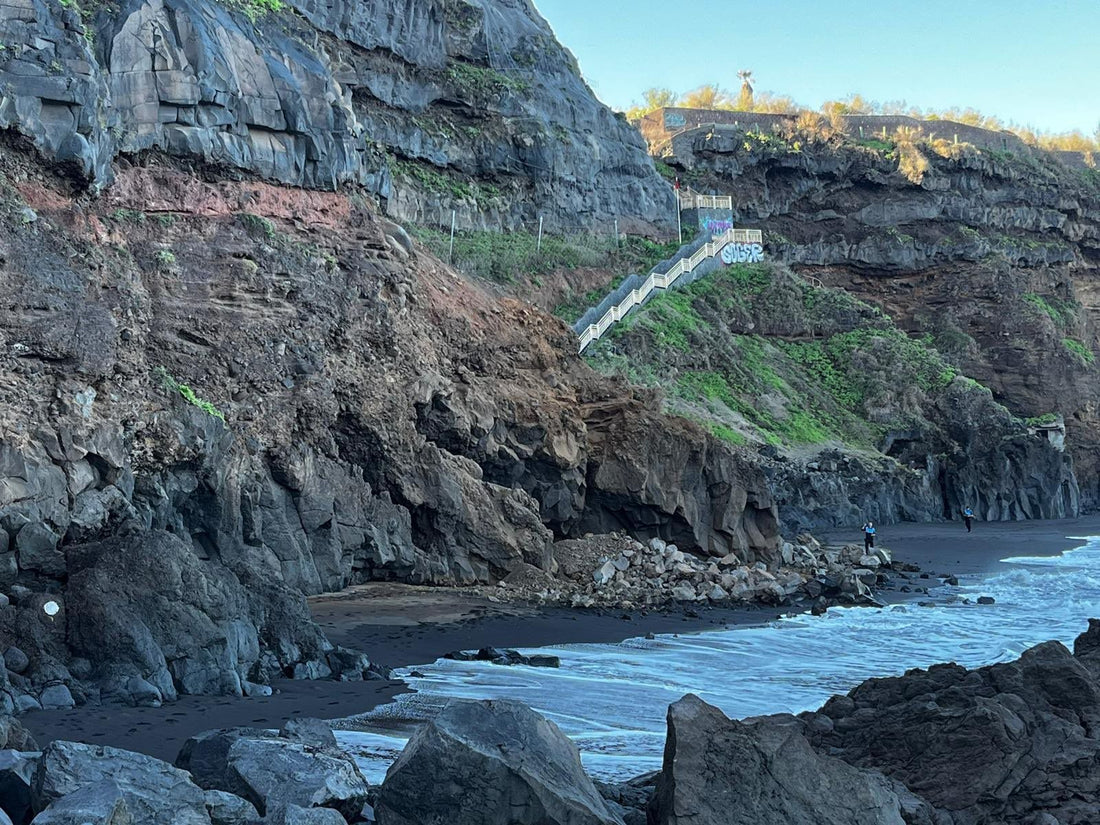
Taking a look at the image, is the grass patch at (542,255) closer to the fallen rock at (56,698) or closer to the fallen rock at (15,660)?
the fallen rock at (15,660)

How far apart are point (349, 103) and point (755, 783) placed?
28.7 metres

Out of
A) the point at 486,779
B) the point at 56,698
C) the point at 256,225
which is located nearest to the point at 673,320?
the point at 256,225

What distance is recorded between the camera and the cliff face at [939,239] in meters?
66.1

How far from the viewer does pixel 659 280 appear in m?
55.1

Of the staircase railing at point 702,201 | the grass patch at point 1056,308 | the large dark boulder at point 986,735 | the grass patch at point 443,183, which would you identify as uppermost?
the staircase railing at point 702,201

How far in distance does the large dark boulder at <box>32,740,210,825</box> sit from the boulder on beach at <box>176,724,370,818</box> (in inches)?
19.2

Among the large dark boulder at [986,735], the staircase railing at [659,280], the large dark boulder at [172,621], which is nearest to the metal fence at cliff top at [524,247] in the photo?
the staircase railing at [659,280]

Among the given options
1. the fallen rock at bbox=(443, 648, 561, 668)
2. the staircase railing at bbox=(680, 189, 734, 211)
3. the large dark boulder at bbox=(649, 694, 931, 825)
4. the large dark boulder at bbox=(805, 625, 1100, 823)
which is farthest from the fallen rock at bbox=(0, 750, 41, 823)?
the staircase railing at bbox=(680, 189, 734, 211)

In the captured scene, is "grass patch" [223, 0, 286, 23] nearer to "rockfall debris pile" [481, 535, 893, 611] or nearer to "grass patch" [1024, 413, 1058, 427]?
"rockfall debris pile" [481, 535, 893, 611]

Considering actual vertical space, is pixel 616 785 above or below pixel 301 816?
below

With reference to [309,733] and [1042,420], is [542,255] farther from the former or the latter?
[309,733]

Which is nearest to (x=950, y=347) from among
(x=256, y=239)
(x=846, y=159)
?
(x=846, y=159)

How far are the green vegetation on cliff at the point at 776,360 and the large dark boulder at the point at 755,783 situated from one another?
120 ft

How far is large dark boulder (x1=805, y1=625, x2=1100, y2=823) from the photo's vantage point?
9055 millimetres
